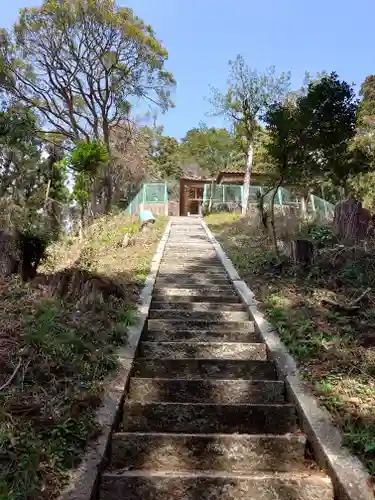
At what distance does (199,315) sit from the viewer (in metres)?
5.89

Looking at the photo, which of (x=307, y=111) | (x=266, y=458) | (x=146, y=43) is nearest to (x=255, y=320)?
(x=266, y=458)

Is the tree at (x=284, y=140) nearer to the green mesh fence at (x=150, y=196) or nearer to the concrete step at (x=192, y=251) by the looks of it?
the concrete step at (x=192, y=251)

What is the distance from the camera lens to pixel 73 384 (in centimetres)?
372

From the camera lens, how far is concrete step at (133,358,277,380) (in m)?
4.52

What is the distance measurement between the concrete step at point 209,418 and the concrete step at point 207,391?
282 mm

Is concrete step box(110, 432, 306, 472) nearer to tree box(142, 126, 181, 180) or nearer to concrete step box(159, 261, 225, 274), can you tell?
concrete step box(159, 261, 225, 274)

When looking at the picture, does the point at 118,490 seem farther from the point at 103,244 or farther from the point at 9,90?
the point at 9,90

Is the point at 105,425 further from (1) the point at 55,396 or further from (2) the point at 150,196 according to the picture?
(2) the point at 150,196

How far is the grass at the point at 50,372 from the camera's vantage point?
2793mm

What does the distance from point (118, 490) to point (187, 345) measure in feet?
6.69

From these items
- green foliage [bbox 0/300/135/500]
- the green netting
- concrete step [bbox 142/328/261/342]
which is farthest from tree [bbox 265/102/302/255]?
the green netting

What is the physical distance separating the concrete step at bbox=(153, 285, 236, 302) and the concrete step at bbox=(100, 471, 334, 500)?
145 inches

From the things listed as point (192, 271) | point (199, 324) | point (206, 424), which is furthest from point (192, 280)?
point (206, 424)

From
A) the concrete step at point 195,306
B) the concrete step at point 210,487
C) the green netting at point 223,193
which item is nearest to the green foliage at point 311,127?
the concrete step at point 195,306
